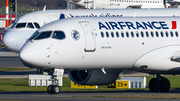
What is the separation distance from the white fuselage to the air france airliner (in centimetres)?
944

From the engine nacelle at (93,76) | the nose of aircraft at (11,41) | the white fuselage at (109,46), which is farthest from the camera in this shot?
the nose of aircraft at (11,41)

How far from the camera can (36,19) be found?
3669 cm

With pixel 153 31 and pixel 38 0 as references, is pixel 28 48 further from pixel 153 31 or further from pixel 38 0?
pixel 38 0

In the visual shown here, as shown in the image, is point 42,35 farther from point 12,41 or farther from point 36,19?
point 36,19

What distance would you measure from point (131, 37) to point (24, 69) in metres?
23.6

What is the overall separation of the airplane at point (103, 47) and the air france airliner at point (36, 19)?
30.9ft

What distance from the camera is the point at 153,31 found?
24.5 metres

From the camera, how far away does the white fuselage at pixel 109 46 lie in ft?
72.8

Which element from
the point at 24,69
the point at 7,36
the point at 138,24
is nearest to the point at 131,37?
the point at 138,24

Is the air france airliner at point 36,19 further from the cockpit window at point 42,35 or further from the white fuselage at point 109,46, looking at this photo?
the cockpit window at point 42,35

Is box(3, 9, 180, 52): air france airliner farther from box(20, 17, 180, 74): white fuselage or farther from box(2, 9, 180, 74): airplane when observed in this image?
box(20, 17, 180, 74): white fuselage

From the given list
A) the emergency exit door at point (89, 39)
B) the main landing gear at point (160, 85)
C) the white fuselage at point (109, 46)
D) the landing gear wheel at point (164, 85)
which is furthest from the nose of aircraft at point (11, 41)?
the landing gear wheel at point (164, 85)

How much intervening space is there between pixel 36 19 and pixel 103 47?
14620 mm

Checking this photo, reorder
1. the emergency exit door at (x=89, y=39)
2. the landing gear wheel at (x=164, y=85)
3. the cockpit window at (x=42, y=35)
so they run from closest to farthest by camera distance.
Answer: the cockpit window at (x=42, y=35)
the emergency exit door at (x=89, y=39)
the landing gear wheel at (x=164, y=85)
